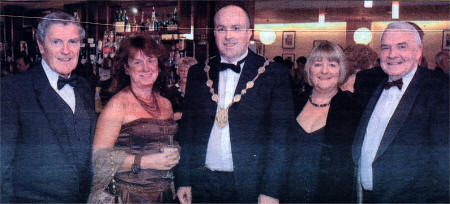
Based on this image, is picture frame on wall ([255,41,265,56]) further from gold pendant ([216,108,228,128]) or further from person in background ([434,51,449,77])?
person in background ([434,51,449,77])

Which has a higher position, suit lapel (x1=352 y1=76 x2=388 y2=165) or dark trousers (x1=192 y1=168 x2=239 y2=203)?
suit lapel (x1=352 y1=76 x2=388 y2=165)

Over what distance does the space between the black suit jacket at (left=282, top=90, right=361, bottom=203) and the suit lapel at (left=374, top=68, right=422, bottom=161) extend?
0.42 ft

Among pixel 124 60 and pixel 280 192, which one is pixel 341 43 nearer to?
pixel 280 192

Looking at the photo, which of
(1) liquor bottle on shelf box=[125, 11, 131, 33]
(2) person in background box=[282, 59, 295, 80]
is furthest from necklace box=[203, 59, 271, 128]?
Result: (1) liquor bottle on shelf box=[125, 11, 131, 33]

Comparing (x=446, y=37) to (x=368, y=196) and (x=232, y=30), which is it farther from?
(x=232, y=30)

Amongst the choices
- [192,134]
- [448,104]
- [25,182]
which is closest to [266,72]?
[192,134]

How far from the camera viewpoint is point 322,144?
191 centimetres

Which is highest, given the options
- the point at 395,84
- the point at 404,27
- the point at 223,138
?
the point at 404,27

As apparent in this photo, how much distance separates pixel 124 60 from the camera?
1866mm

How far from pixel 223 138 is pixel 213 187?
0.20 meters

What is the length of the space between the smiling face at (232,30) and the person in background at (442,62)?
71 cm

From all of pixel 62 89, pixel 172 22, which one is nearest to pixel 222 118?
pixel 172 22

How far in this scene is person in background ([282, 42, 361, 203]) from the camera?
187 cm

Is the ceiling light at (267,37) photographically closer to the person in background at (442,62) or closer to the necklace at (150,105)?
the necklace at (150,105)
